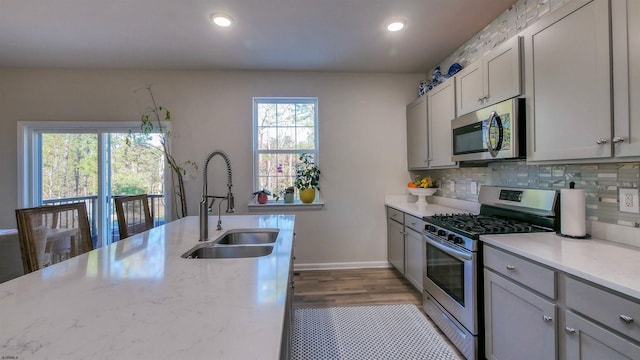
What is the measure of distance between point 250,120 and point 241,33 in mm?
1131

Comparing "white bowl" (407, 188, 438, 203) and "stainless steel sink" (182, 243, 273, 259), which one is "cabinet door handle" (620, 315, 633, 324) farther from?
"white bowl" (407, 188, 438, 203)

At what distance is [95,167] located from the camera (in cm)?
351

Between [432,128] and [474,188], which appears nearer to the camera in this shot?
[474,188]

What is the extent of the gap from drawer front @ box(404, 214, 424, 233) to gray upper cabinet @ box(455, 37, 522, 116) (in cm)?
104

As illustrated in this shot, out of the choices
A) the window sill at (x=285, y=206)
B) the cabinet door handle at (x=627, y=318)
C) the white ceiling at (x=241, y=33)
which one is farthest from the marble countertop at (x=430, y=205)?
the white ceiling at (x=241, y=33)

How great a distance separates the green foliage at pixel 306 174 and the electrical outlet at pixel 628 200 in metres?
2.62

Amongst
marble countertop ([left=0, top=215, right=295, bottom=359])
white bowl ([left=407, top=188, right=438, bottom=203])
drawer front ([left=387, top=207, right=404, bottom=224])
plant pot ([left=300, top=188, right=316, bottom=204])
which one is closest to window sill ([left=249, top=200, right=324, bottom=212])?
plant pot ([left=300, top=188, right=316, bottom=204])

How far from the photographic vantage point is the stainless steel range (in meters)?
1.74

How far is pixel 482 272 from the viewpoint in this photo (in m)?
1.72

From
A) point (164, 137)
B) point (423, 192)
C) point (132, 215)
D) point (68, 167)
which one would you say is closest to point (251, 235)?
point (132, 215)

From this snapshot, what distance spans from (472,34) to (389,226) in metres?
2.25

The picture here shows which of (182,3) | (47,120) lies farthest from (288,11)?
(47,120)

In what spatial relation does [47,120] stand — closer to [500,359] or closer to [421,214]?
[421,214]

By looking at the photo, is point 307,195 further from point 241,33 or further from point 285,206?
point 241,33
